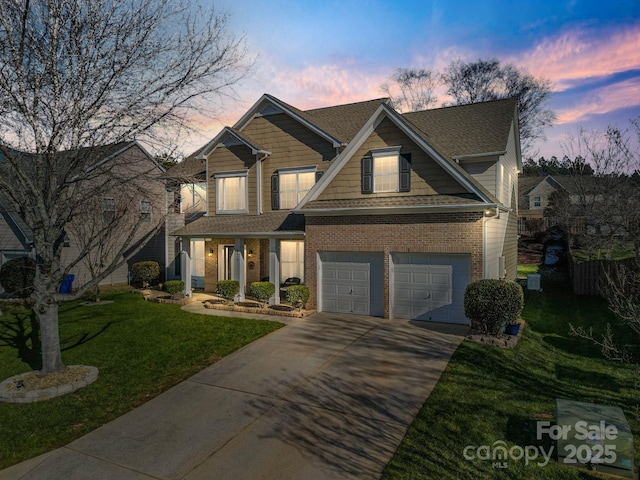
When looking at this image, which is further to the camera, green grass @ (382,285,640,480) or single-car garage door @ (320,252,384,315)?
single-car garage door @ (320,252,384,315)

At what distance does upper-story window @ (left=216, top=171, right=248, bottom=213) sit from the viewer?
18844 mm

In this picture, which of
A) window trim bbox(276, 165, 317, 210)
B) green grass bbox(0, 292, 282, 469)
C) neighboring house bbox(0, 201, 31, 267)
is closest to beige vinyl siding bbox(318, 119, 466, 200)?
window trim bbox(276, 165, 317, 210)

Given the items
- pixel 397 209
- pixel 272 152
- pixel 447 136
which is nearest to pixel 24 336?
pixel 272 152

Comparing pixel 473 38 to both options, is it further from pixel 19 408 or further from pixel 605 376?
pixel 19 408

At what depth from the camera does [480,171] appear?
16266 millimetres

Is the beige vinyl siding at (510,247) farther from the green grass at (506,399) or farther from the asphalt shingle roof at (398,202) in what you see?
the green grass at (506,399)

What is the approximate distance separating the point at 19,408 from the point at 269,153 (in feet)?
44.3

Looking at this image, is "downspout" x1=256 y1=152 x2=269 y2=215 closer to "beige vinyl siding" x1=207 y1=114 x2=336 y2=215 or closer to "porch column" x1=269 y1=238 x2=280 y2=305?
"beige vinyl siding" x1=207 y1=114 x2=336 y2=215

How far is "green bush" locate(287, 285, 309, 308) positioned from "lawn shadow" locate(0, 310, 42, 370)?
7930mm

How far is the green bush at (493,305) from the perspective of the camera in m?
10.8

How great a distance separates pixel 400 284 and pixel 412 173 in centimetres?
408

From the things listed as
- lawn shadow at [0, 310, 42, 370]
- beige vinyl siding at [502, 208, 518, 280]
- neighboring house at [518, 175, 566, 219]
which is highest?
neighboring house at [518, 175, 566, 219]

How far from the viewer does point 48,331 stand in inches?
340

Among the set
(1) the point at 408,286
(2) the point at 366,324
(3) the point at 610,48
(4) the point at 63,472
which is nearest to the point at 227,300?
(2) the point at 366,324
